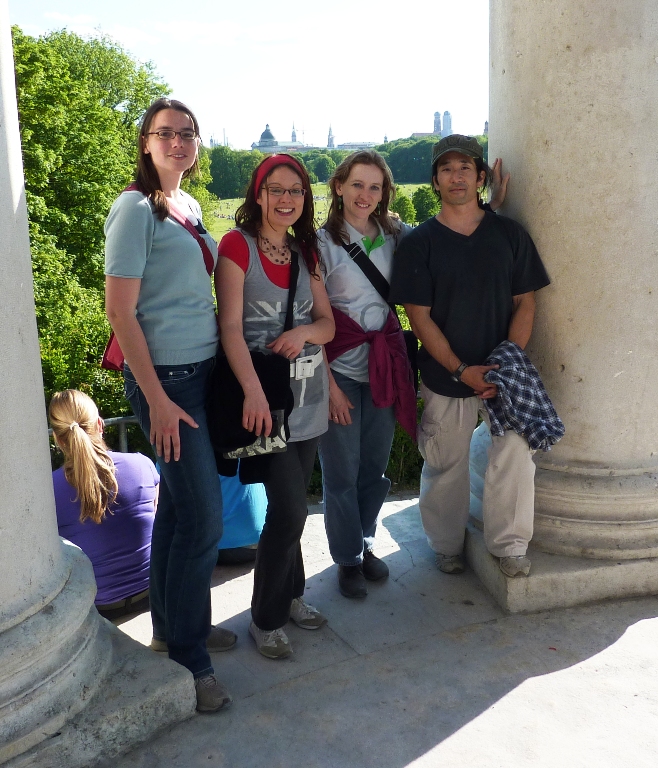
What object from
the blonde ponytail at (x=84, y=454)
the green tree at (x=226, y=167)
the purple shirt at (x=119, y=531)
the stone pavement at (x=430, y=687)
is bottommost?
the stone pavement at (x=430, y=687)

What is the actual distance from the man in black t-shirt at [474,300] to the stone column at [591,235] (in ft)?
0.59

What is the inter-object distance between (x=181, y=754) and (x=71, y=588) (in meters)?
0.66

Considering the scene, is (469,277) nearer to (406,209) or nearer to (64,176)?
(64,176)

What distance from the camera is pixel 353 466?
12.2 feet

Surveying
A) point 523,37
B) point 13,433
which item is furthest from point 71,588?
point 523,37

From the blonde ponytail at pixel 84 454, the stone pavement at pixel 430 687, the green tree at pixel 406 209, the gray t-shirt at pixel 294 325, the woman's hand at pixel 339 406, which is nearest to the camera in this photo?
the stone pavement at pixel 430 687

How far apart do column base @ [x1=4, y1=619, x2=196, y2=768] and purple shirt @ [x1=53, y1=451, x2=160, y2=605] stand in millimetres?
571

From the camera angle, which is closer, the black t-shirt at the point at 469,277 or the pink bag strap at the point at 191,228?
the pink bag strap at the point at 191,228

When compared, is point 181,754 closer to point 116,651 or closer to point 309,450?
point 116,651

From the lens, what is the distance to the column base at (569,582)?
3594 millimetres

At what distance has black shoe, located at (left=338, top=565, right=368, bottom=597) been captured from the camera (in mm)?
3768

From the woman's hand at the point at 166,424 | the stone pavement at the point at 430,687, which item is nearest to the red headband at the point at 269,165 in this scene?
the woman's hand at the point at 166,424

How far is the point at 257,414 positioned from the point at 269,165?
0.94 m

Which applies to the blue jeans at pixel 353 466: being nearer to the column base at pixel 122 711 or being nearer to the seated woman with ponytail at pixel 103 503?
the seated woman with ponytail at pixel 103 503
